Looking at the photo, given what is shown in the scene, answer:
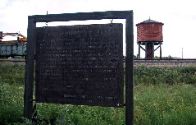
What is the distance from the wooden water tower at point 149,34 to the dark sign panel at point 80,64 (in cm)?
3830

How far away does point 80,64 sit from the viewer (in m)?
7.11

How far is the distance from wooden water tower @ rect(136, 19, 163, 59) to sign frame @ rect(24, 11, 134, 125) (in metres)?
38.2

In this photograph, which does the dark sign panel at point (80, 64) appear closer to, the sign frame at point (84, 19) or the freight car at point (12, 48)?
the sign frame at point (84, 19)

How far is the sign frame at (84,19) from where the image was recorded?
678 cm

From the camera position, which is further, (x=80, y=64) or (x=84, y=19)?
(x=84, y=19)

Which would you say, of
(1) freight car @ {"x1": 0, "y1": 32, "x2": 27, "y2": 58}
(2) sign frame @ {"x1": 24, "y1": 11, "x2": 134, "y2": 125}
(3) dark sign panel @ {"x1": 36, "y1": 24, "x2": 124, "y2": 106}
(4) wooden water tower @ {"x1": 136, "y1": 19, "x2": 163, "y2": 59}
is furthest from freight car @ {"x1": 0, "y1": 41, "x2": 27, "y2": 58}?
(3) dark sign panel @ {"x1": 36, "y1": 24, "x2": 124, "y2": 106}

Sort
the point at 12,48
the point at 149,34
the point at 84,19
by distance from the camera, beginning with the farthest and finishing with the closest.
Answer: the point at 149,34 < the point at 12,48 < the point at 84,19

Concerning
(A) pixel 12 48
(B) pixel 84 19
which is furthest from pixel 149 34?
(B) pixel 84 19

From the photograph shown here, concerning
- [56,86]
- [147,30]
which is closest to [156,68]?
[147,30]

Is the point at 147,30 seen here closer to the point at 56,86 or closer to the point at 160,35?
the point at 160,35

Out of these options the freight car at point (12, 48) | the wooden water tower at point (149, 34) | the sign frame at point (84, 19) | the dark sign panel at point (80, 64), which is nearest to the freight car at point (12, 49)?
the freight car at point (12, 48)

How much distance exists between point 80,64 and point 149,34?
127 feet

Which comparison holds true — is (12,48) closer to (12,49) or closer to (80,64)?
(12,49)

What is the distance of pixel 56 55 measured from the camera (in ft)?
24.2
